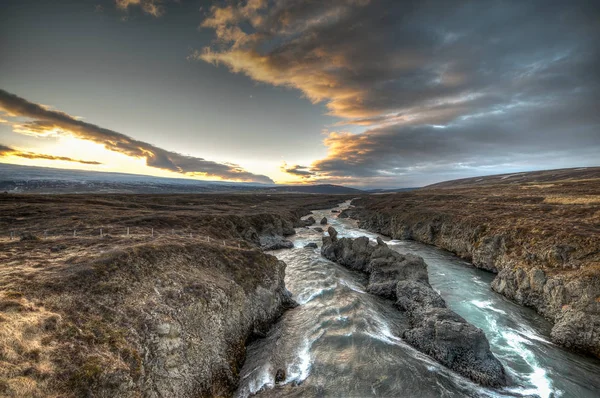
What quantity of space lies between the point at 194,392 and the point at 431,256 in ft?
152

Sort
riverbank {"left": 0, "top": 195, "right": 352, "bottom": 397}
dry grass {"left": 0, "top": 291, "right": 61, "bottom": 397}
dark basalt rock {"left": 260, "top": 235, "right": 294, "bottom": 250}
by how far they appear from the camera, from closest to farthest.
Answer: dry grass {"left": 0, "top": 291, "right": 61, "bottom": 397} → riverbank {"left": 0, "top": 195, "right": 352, "bottom": 397} → dark basalt rock {"left": 260, "top": 235, "right": 294, "bottom": 250}

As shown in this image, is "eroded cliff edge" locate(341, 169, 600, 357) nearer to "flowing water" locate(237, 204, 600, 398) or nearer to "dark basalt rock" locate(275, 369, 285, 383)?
"flowing water" locate(237, 204, 600, 398)

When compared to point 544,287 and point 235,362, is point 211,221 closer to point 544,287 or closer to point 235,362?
point 235,362

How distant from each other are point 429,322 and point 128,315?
22.6 metres

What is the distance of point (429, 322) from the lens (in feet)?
66.9

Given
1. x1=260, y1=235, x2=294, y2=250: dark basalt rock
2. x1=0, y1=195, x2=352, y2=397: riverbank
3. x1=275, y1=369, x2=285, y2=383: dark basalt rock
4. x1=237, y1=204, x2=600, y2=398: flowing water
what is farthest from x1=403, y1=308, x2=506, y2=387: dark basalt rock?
x1=260, y1=235, x2=294, y2=250: dark basalt rock

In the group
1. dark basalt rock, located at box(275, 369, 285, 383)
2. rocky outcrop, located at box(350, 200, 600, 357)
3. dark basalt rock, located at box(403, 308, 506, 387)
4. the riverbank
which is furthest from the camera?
→ rocky outcrop, located at box(350, 200, 600, 357)

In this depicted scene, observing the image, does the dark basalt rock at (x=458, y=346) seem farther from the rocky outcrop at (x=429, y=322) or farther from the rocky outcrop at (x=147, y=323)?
the rocky outcrop at (x=147, y=323)

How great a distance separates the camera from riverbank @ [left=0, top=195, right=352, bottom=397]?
10.8 m

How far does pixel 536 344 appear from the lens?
20.9m

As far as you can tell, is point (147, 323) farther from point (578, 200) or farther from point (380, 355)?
point (578, 200)

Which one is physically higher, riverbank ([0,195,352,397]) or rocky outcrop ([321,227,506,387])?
riverbank ([0,195,352,397])

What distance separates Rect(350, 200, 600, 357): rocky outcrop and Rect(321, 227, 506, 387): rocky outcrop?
9486 millimetres

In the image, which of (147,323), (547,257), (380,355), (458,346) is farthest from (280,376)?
(547,257)
